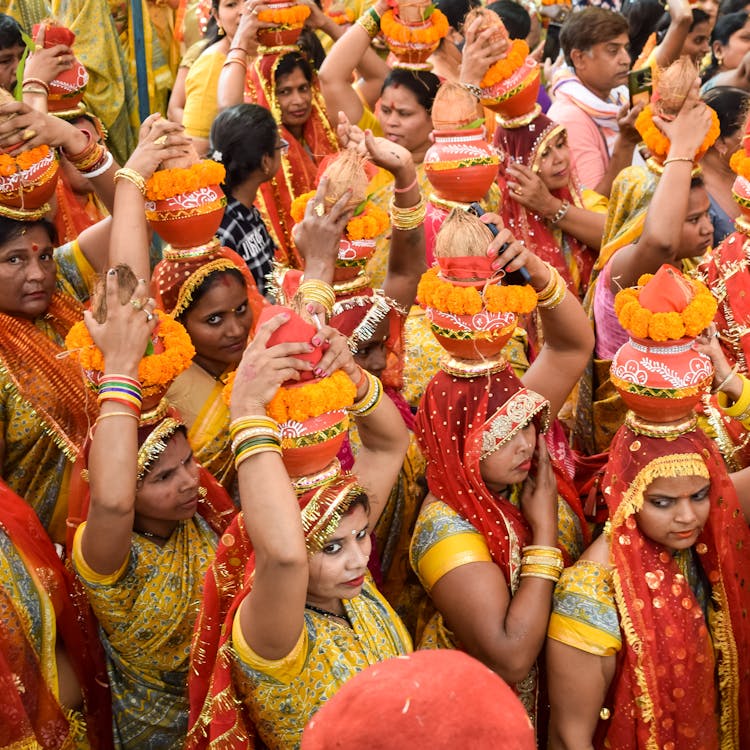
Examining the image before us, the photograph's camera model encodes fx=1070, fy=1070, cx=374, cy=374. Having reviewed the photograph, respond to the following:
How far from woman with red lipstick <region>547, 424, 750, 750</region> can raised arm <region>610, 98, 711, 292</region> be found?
49.9 inches

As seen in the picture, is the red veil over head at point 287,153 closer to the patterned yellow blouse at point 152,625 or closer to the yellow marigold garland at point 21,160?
the yellow marigold garland at point 21,160

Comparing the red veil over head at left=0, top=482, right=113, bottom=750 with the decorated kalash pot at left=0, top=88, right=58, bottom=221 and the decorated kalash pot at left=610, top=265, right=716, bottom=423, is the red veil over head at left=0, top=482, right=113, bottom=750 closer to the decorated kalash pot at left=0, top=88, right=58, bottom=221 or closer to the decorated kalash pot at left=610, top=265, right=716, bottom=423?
the decorated kalash pot at left=0, top=88, right=58, bottom=221

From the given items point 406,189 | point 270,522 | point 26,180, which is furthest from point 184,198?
point 270,522

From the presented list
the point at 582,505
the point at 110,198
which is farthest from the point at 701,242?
the point at 110,198

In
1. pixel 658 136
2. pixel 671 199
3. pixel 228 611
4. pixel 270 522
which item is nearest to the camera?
pixel 270 522

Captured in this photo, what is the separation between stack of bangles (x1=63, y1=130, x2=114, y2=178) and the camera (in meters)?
3.82

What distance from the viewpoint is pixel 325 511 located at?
2482 mm

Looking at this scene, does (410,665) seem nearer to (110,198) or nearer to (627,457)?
(627,457)

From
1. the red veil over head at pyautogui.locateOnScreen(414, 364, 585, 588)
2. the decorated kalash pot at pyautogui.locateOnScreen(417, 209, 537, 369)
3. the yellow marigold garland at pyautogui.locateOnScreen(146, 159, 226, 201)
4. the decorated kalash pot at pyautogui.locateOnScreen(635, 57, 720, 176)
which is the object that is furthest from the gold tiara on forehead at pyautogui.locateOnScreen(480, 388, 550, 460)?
the decorated kalash pot at pyautogui.locateOnScreen(635, 57, 720, 176)

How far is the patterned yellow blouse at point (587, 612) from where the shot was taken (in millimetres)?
2838

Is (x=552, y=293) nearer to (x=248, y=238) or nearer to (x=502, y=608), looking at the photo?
(x=502, y=608)

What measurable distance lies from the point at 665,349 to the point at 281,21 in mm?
3219

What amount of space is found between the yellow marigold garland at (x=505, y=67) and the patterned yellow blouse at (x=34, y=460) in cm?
200

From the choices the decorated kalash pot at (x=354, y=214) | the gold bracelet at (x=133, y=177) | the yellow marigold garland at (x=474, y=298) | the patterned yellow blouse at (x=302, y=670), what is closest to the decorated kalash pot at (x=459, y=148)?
the decorated kalash pot at (x=354, y=214)
